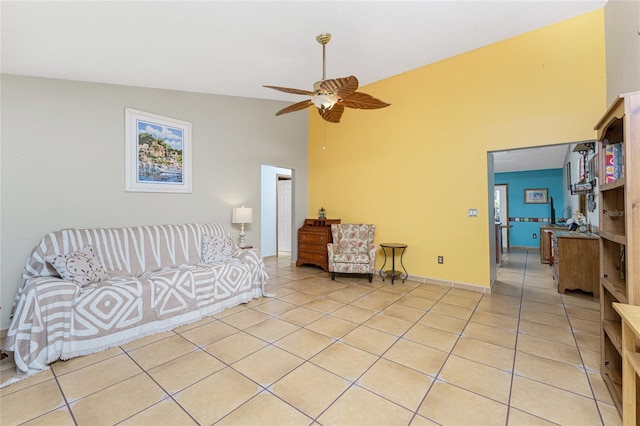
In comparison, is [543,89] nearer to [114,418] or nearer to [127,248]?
[114,418]

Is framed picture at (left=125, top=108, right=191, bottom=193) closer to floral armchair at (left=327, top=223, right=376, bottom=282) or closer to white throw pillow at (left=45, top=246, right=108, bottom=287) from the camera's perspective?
white throw pillow at (left=45, top=246, right=108, bottom=287)

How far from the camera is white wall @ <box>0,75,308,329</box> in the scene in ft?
8.67

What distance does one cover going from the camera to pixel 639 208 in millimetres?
1448

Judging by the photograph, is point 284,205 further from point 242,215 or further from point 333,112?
point 333,112

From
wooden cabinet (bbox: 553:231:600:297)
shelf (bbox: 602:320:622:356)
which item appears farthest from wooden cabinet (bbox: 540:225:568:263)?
shelf (bbox: 602:320:622:356)

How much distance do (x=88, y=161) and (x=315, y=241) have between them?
138 inches

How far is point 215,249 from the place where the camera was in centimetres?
369

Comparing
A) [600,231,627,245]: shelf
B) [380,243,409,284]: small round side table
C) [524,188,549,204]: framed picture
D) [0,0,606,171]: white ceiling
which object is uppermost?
[0,0,606,171]: white ceiling

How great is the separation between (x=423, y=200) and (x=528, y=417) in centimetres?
315

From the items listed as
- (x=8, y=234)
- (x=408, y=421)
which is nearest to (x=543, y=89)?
(x=408, y=421)

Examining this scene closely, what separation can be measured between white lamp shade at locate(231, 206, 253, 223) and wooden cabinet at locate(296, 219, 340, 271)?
51.8 inches

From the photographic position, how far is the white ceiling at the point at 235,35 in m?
2.17

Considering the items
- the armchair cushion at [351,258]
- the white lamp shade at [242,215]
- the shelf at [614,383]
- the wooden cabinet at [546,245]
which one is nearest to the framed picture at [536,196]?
the wooden cabinet at [546,245]

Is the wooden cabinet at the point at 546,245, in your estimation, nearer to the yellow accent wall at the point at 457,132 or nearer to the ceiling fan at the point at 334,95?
the yellow accent wall at the point at 457,132
